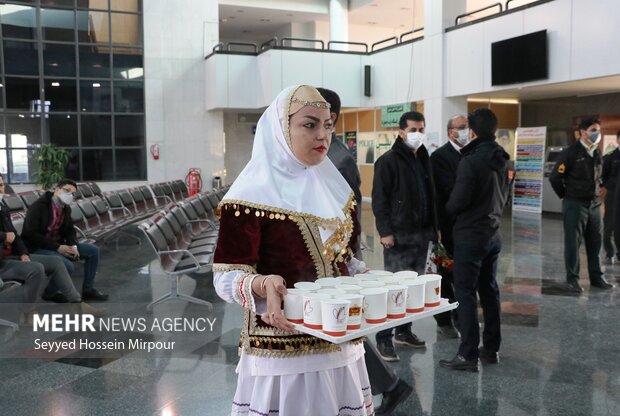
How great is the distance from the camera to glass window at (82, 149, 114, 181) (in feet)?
56.1

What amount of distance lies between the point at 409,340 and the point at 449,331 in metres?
0.42

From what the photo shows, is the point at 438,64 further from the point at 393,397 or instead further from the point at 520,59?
the point at 393,397

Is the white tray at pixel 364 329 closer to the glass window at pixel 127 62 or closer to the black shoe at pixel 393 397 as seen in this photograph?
the black shoe at pixel 393 397

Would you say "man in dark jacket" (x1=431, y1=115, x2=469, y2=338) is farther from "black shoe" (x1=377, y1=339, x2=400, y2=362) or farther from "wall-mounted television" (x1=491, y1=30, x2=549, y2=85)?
"wall-mounted television" (x1=491, y1=30, x2=549, y2=85)

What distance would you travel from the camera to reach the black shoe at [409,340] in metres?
4.17

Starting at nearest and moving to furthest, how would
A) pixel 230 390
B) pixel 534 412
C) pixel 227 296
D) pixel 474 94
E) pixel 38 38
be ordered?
pixel 227 296 → pixel 534 412 → pixel 230 390 → pixel 474 94 → pixel 38 38

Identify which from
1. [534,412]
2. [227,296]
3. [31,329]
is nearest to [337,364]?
[227,296]

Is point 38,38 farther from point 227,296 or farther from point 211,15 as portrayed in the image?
point 227,296

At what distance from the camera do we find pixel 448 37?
12984 mm

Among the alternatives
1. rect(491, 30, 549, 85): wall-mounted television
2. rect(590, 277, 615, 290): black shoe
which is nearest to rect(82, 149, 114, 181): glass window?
rect(491, 30, 549, 85): wall-mounted television

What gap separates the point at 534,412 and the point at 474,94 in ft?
34.8

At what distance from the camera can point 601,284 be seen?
587 cm

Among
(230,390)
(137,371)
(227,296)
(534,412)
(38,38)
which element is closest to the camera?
(227,296)

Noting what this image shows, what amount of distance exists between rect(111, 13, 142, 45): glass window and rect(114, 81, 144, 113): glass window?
1211 mm
